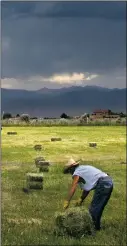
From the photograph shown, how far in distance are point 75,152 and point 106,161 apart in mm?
753

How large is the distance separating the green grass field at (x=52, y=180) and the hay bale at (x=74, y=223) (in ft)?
0.43

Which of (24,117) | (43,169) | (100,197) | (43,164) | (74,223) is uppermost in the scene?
(24,117)

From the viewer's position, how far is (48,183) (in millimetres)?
14352

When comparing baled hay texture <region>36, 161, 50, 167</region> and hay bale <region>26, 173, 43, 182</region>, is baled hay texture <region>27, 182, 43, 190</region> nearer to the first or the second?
hay bale <region>26, 173, 43, 182</region>

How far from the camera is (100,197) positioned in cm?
1223

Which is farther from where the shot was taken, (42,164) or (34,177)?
(42,164)

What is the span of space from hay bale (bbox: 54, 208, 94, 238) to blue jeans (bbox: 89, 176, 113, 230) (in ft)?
1.23

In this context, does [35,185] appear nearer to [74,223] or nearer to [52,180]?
[52,180]

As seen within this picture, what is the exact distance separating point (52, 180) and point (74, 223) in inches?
115

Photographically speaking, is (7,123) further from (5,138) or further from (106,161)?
(106,161)

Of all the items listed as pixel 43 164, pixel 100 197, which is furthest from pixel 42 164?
pixel 100 197

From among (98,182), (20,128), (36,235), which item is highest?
(20,128)

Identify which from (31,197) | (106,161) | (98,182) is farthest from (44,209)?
(106,161)

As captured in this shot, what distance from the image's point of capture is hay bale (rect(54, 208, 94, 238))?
11.5 meters
